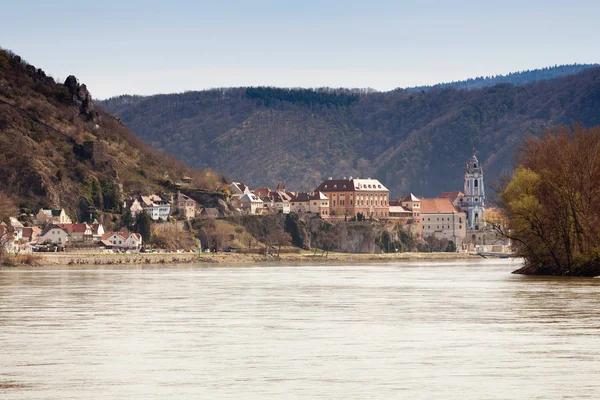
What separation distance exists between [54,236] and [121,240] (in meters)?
11.9

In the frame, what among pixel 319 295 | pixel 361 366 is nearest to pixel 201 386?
pixel 361 366

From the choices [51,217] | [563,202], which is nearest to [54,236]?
[51,217]

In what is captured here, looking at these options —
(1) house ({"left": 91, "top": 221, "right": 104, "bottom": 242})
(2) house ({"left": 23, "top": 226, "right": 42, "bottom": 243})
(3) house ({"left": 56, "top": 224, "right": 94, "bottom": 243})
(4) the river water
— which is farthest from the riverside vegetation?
(1) house ({"left": 91, "top": 221, "right": 104, "bottom": 242})

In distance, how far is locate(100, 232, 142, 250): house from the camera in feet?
601

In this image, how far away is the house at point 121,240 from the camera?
183 metres

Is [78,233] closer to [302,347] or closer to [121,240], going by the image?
[121,240]

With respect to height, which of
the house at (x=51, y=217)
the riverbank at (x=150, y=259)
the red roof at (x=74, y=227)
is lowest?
the riverbank at (x=150, y=259)

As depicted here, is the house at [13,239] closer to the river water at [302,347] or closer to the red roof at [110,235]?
the red roof at [110,235]

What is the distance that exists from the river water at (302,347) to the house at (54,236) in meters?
114

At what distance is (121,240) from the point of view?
608ft

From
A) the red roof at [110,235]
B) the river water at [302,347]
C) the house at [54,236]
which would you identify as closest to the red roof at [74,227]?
the house at [54,236]

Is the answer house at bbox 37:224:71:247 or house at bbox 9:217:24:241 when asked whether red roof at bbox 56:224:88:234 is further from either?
house at bbox 9:217:24:241

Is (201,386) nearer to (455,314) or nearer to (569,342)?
(569,342)

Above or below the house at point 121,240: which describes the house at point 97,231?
above
